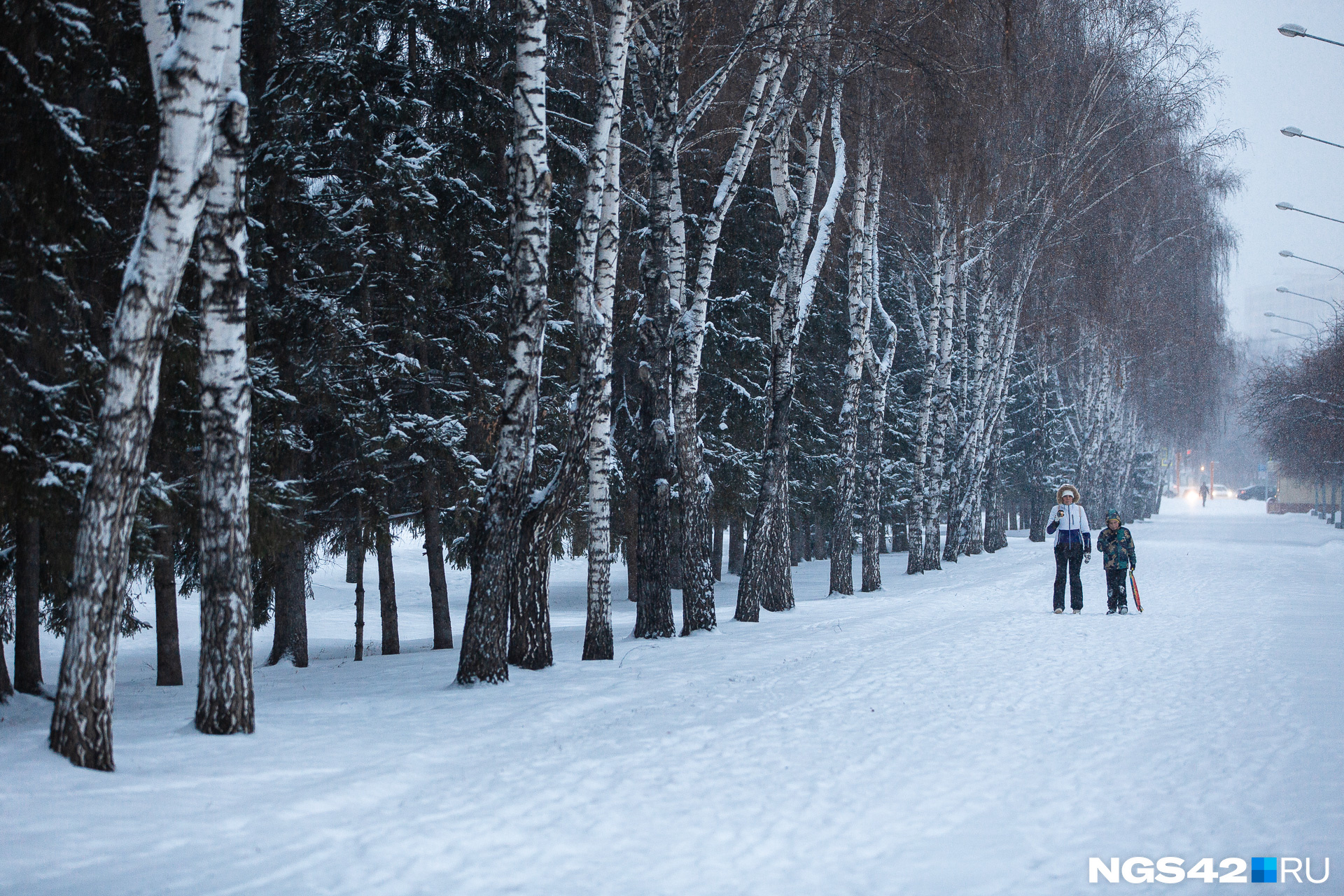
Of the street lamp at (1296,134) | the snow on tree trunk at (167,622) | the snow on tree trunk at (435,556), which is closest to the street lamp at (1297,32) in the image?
the street lamp at (1296,134)

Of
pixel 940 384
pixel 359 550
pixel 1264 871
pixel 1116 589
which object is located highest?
pixel 940 384

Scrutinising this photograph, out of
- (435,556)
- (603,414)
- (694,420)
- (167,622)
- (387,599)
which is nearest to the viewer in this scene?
(603,414)

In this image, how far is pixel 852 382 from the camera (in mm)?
20625

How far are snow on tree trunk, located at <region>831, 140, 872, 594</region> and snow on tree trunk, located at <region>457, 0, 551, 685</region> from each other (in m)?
10.7

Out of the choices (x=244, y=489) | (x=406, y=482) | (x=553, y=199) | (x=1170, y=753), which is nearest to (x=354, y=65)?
(x=553, y=199)

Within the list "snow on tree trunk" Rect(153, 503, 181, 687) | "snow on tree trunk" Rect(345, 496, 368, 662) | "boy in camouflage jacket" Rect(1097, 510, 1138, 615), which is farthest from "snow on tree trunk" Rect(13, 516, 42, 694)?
"boy in camouflage jacket" Rect(1097, 510, 1138, 615)

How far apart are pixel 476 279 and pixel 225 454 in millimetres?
9379

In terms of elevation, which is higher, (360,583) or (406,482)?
(406,482)

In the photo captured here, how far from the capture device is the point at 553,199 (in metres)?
17.0

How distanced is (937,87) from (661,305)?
13.9ft

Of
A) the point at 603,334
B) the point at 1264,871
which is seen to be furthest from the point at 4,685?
the point at 1264,871

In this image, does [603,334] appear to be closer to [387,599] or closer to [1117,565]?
[387,599]

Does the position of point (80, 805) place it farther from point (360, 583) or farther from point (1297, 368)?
point (1297, 368)

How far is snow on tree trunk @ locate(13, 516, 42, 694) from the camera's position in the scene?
36.0 feet
